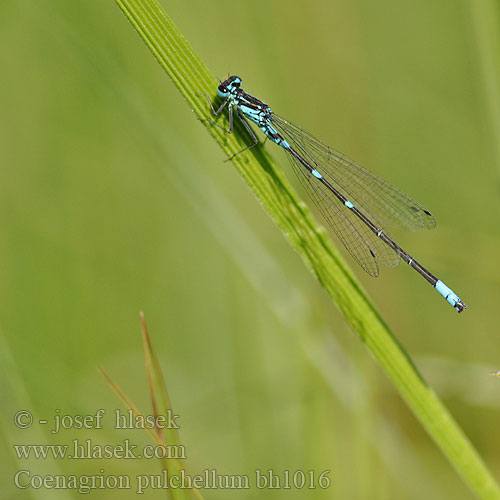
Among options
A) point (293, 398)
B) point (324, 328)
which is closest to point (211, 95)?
point (324, 328)

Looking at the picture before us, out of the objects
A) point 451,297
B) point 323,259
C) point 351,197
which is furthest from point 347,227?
point 323,259

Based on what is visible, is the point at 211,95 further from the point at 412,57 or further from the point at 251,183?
the point at 412,57

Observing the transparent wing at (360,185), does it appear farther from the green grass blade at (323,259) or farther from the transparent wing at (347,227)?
the green grass blade at (323,259)

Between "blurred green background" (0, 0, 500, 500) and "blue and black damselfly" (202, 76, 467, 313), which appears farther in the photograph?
"blue and black damselfly" (202, 76, 467, 313)

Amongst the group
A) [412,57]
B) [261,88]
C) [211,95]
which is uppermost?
[412,57]

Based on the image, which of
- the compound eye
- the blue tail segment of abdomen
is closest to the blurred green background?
the blue tail segment of abdomen

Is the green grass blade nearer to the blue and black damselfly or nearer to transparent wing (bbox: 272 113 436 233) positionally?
the blue and black damselfly
